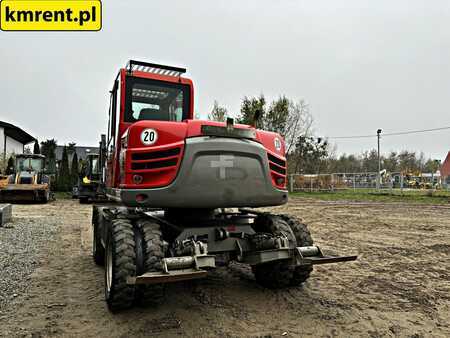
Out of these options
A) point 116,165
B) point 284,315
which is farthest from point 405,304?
point 116,165

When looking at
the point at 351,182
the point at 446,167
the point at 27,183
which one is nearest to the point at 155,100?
the point at 27,183

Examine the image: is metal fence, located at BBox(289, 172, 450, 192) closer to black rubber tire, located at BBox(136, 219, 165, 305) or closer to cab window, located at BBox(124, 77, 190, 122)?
cab window, located at BBox(124, 77, 190, 122)

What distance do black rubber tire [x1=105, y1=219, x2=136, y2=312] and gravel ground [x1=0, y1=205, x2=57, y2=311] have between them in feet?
4.48

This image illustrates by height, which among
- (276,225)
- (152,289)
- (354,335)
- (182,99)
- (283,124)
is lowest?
(354,335)

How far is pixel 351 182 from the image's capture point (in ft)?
99.9

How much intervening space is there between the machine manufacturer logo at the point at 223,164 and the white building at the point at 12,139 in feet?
112

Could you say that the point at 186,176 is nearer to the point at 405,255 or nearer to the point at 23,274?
the point at 23,274

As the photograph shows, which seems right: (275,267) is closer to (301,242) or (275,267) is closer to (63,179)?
(301,242)

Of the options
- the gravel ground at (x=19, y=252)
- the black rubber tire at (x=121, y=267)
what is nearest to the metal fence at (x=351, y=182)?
the gravel ground at (x=19, y=252)

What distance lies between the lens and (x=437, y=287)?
4.84 meters

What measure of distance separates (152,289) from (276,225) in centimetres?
171

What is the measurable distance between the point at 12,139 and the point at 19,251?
41.5 meters

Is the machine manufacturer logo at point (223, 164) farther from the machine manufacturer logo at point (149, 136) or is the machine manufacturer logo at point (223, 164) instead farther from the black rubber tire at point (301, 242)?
the black rubber tire at point (301, 242)

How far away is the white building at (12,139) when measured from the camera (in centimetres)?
3778
